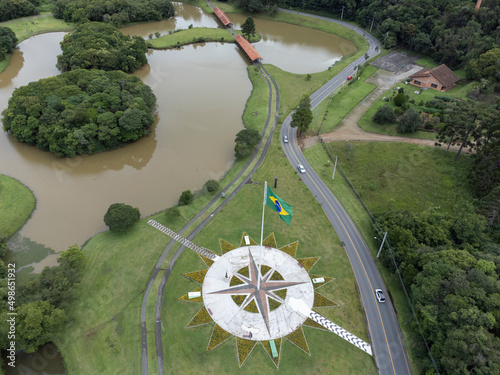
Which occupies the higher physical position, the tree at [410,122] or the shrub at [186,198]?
the tree at [410,122]

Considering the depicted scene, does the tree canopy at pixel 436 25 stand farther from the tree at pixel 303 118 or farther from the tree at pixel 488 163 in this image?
the tree at pixel 303 118

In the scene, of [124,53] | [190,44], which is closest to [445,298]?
[124,53]

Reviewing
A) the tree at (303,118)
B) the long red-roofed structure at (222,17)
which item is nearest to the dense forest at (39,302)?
the tree at (303,118)

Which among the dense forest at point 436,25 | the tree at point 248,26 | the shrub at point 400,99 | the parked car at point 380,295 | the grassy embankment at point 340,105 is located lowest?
the parked car at point 380,295

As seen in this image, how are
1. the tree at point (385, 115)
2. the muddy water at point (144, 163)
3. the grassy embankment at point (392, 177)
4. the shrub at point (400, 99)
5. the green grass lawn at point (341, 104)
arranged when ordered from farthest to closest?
1. the shrub at point (400, 99)
2. the green grass lawn at point (341, 104)
3. the tree at point (385, 115)
4. the grassy embankment at point (392, 177)
5. the muddy water at point (144, 163)

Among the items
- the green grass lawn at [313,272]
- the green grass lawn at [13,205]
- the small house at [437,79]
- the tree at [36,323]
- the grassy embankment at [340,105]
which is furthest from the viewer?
the small house at [437,79]

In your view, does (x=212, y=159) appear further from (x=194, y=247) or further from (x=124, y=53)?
(x=124, y=53)
